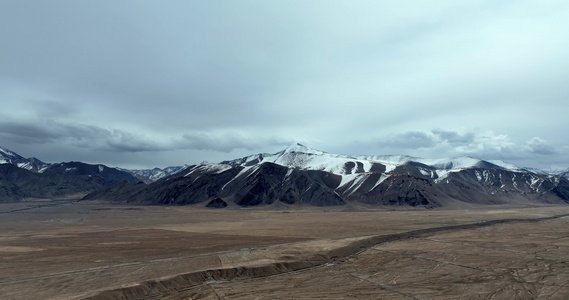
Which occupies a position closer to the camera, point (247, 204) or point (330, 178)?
point (247, 204)

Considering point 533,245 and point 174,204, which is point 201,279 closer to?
point 533,245

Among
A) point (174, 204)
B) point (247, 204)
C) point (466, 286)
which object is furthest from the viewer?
point (174, 204)

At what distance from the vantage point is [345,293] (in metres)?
28.0

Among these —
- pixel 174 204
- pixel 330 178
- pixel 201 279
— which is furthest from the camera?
pixel 330 178

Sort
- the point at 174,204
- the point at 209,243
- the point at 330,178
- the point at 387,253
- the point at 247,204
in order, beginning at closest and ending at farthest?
the point at 387,253
the point at 209,243
the point at 247,204
the point at 174,204
the point at 330,178

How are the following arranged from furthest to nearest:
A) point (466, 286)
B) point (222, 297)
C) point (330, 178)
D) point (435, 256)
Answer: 1. point (330, 178)
2. point (435, 256)
3. point (466, 286)
4. point (222, 297)

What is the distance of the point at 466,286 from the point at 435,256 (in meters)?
12.4

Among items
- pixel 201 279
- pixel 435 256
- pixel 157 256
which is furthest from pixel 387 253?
pixel 157 256

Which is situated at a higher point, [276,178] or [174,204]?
[276,178]

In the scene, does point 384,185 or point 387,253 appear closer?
point 387,253

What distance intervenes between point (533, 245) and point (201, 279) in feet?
135

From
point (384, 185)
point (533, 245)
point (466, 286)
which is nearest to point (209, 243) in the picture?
point (466, 286)

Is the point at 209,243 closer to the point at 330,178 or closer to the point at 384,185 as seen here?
the point at 384,185

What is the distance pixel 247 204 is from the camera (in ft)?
548
